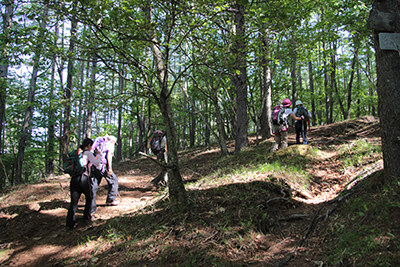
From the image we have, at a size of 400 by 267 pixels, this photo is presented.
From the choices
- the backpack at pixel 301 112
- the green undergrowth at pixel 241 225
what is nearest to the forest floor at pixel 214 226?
the green undergrowth at pixel 241 225

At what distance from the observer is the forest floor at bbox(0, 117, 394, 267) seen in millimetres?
3271

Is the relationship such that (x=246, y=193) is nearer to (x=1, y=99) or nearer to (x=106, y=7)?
(x=106, y=7)

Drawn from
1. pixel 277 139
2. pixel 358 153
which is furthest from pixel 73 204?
pixel 358 153

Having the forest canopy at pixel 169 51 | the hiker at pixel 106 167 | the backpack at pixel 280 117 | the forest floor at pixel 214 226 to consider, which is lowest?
the forest floor at pixel 214 226

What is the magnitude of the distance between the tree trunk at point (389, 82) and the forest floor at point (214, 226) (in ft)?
3.68

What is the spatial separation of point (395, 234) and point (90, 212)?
611cm

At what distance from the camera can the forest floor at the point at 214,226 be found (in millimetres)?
3271

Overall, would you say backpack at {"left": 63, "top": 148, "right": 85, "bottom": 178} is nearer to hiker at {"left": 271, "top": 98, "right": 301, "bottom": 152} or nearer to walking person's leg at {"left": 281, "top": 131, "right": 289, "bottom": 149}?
hiker at {"left": 271, "top": 98, "right": 301, "bottom": 152}

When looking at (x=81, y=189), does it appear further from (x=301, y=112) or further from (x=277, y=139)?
(x=301, y=112)

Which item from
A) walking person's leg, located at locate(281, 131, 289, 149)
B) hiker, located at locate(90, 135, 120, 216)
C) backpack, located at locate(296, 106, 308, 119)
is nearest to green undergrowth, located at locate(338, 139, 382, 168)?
walking person's leg, located at locate(281, 131, 289, 149)

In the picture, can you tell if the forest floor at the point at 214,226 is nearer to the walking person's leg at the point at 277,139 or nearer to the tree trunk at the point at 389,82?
the walking person's leg at the point at 277,139

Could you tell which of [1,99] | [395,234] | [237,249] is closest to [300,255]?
[237,249]

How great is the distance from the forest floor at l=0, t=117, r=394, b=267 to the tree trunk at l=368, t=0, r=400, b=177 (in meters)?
1.12

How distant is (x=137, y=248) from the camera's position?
3861mm
